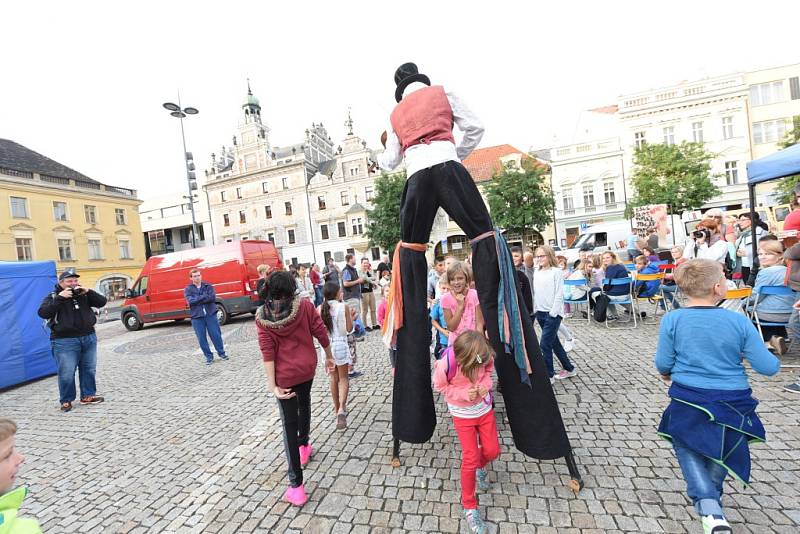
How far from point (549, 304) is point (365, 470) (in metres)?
2.82

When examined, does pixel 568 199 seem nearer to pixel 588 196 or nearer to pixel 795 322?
pixel 588 196

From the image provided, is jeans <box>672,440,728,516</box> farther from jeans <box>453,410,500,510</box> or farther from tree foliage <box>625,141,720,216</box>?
tree foliage <box>625,141,720,216</box>

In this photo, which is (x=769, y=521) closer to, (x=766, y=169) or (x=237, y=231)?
(x=766, y=169)

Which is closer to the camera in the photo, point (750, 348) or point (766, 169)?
point (750, 348)

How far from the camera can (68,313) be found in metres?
5.52

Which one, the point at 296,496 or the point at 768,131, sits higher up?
the point at 768,131

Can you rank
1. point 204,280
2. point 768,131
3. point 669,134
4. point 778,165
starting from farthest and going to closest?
point 669,134, point 768,131, point 204,280, point 778,165

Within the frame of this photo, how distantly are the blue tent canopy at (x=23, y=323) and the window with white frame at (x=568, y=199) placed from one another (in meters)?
33.6

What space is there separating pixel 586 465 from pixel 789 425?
1.85m

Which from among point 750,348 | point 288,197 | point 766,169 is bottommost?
point 750,348

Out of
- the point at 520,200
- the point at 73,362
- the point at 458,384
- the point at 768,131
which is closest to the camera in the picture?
the point at 458,384

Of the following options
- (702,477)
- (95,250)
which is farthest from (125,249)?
(702,477)

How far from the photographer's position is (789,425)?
3.19 metres

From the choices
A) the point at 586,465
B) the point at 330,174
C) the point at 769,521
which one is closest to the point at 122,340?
the point at 586,465
